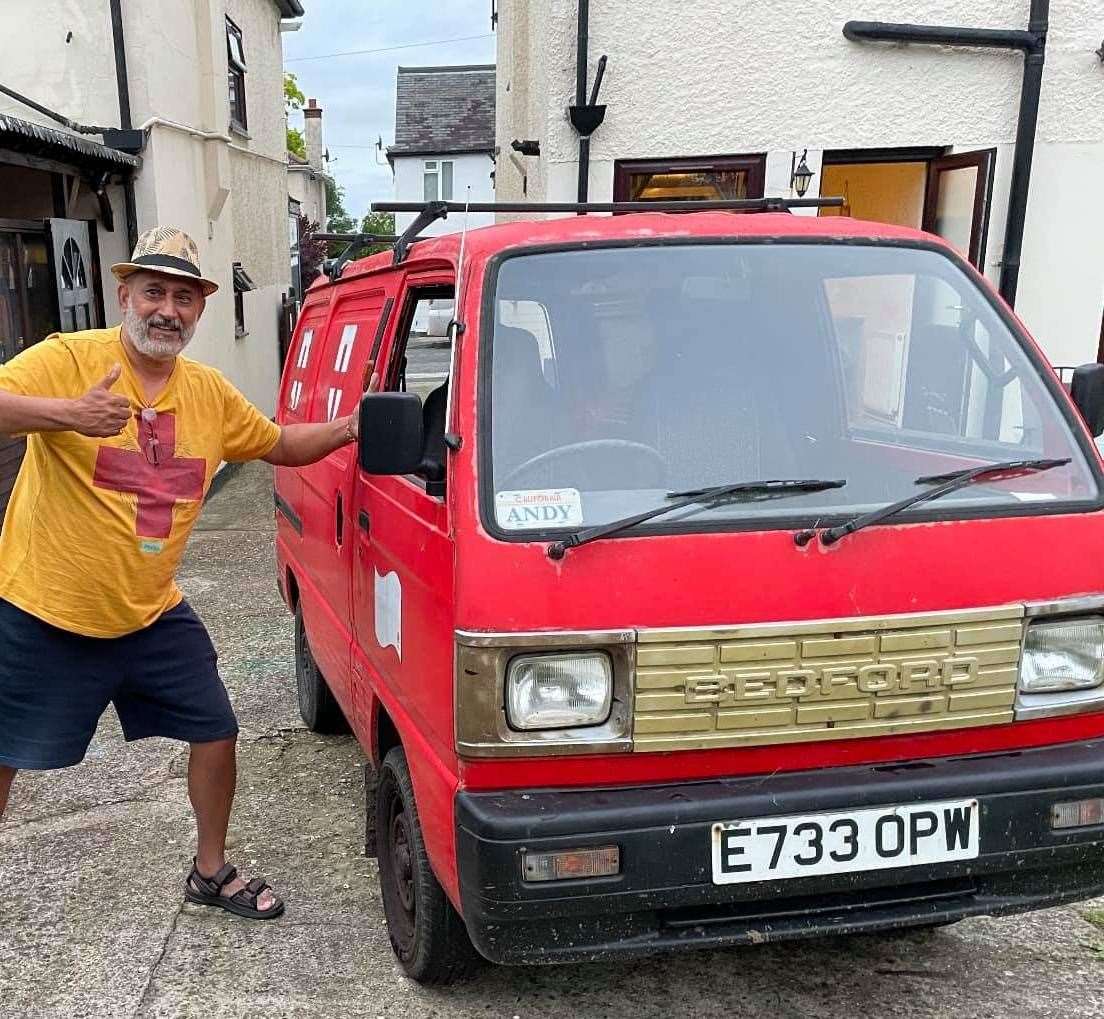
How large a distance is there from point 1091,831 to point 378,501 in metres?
2.01

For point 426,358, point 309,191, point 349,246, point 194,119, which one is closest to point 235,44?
point 194,119

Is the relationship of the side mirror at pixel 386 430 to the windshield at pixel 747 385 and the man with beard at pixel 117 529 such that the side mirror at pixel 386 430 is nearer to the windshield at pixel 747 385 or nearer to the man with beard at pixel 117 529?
the windshield at pixel 747 385

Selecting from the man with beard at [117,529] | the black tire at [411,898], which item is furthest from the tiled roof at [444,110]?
the black tire at [411,898]

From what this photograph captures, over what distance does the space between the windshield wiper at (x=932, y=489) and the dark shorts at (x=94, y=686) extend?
184 centimetres

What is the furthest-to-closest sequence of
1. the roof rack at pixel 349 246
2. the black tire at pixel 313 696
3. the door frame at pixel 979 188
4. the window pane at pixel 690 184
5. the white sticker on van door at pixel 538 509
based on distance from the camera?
the window pane at pixel 690 184, the door frame at pixel 979 188, the black tire at pixel 313 696, the roof rack at pixel 349 246, the white sticker on van door at pixel 538 509

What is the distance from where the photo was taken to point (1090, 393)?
9.37 feet

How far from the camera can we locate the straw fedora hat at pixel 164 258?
9.22 feet

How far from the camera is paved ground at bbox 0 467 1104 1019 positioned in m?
2.73

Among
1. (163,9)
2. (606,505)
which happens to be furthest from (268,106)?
(606,505)

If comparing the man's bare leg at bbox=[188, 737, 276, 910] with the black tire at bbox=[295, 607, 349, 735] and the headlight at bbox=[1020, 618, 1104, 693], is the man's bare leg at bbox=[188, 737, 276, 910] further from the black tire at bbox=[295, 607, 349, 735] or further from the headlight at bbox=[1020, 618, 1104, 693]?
the headlight at bbox=[1020, 618, 1104, 693]

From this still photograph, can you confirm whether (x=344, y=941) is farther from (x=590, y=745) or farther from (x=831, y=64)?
(x=831, y=64)

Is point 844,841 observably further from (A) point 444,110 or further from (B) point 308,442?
(A) point 444,110

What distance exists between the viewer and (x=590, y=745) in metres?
2.21

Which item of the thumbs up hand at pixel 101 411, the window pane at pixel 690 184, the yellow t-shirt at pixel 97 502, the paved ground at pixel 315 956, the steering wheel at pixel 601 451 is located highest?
the window pane at pixel 690 184
